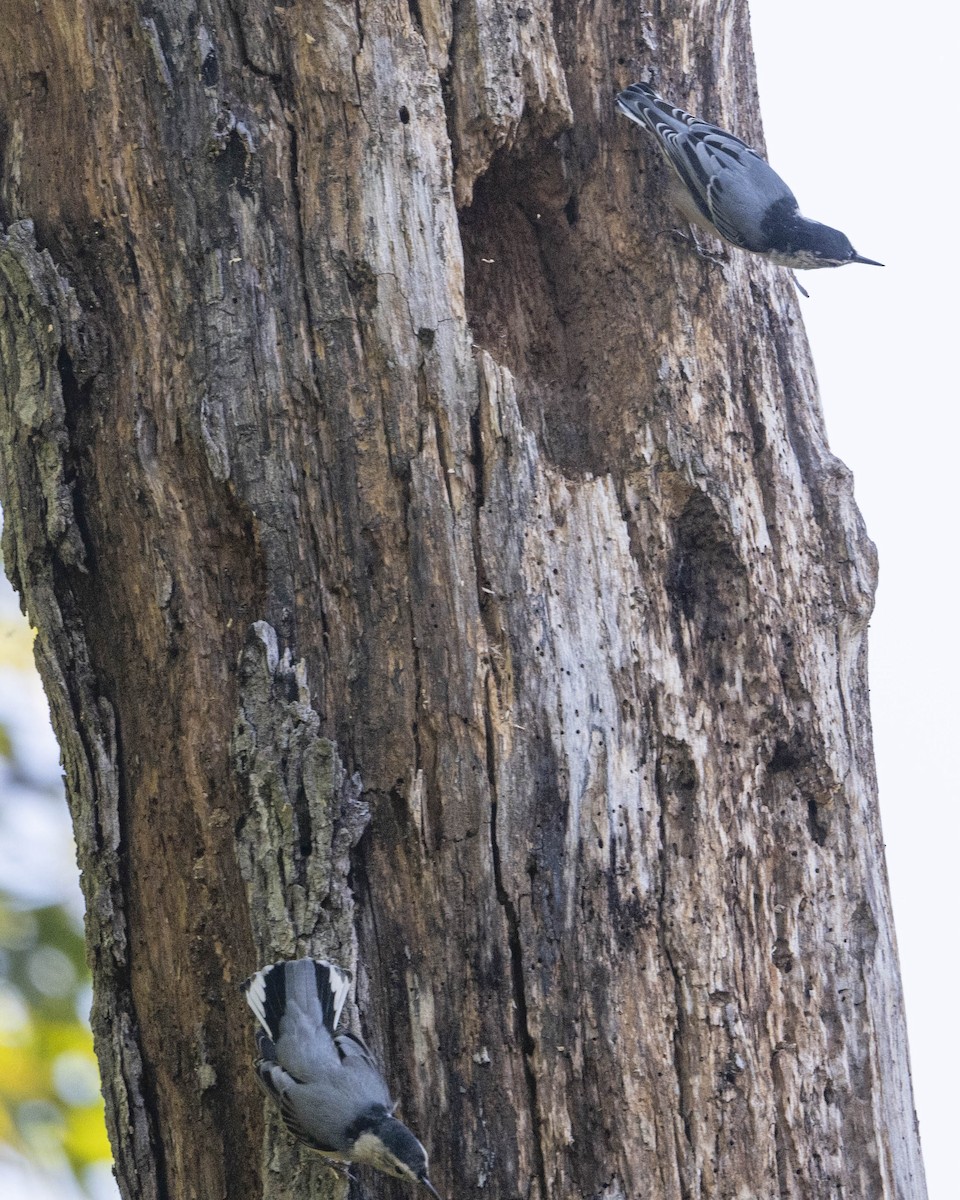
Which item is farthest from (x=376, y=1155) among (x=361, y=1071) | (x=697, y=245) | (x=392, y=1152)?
(x=697, y=245)

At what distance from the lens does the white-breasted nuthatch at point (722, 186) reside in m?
2.56

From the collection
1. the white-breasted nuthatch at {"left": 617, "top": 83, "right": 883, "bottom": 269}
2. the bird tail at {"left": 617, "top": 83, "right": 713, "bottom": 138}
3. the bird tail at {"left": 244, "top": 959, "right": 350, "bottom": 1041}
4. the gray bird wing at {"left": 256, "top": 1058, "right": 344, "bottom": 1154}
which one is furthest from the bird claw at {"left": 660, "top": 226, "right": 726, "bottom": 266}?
the gray bird wing at {"left": 256, "top": 1058, "right": 344, "bottom": 1154}

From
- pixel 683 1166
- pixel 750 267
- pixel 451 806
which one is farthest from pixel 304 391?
pixel 683 1166

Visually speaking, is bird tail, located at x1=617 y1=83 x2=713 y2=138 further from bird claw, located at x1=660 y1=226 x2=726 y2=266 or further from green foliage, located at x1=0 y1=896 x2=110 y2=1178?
green foliage, located at x1=0 y1=896 x2=110 y2=1178

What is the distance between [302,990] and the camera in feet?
6.75

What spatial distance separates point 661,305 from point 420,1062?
1516 mm

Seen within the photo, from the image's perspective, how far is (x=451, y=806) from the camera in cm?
214

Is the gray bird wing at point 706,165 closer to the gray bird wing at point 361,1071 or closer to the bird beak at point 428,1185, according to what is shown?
the gray bird wing at point 361,1071

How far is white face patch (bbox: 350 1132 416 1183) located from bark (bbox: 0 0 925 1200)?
106mm

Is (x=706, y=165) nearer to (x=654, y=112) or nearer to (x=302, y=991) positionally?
(x=654, y=112)

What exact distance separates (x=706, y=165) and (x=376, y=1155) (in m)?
1.96

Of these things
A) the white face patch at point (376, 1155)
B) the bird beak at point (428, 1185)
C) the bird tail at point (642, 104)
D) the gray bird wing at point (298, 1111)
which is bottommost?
the bird beak at point (428, 1185)

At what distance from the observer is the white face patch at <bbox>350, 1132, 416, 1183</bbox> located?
1932 mm

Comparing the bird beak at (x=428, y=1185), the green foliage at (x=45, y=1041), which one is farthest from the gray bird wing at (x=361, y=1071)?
the green foliage at (x=45, y=1041)
